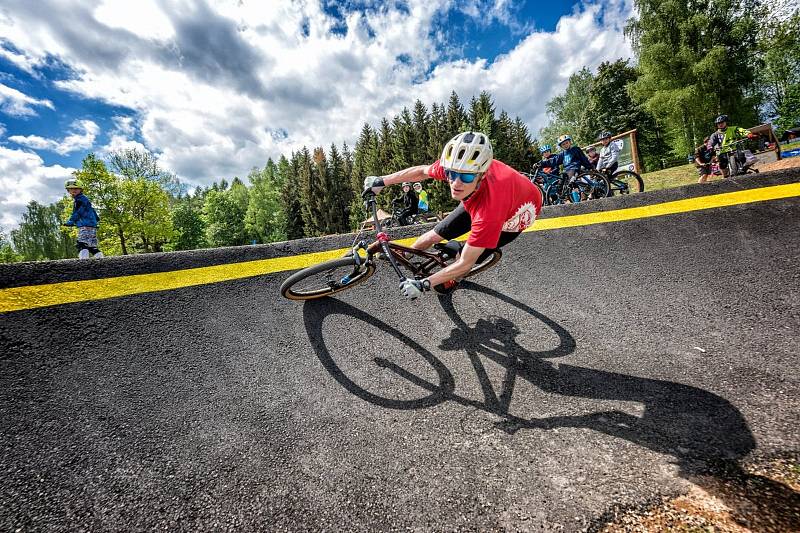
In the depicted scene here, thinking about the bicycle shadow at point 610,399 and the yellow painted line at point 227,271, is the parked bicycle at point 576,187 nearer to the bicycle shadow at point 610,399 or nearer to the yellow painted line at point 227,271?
the yellow painted line at point 227,271

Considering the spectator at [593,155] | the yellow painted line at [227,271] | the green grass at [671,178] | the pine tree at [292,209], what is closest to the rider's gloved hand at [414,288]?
the yellow painted line at [227,271]

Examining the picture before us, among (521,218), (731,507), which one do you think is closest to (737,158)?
(521,218)

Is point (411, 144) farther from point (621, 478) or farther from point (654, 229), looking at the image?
point (621, 478)

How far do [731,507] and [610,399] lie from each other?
98 centimetres

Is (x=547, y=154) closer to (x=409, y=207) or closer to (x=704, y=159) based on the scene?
(x=704, y=159)

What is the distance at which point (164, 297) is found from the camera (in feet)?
12.9

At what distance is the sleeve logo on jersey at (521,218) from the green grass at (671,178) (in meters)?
14.9

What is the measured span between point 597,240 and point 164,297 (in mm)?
6822

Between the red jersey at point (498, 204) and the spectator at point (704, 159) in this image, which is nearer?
the red jersey at point (498, 204)

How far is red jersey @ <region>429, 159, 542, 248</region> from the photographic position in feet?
9.84

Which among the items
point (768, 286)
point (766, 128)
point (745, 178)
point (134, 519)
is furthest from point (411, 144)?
point (134, 519)

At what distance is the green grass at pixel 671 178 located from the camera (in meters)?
14.5

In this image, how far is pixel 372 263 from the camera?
398cm

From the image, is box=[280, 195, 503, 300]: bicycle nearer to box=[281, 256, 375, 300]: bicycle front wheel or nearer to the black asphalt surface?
box=[281, 256, 375, 300]: bicycle front wheel
